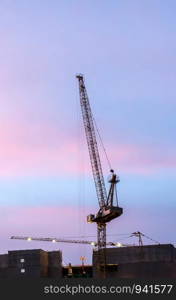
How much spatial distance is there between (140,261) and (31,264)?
3969 cm

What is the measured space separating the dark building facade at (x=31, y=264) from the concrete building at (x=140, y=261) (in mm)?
15157

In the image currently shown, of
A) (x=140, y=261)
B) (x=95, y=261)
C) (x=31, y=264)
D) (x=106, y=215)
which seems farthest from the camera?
(x=95, y=261)

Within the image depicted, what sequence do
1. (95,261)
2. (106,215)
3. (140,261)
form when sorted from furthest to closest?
(95,261) → (140,261) → (106,215)

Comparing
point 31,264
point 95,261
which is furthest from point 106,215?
point 31,264

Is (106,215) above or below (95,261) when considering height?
above

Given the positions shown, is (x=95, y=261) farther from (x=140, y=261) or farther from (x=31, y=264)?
(x=31, y=264)

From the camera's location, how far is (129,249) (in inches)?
7697

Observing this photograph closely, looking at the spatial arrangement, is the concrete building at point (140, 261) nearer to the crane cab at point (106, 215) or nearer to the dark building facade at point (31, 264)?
the dark building facade at point (31, 264)

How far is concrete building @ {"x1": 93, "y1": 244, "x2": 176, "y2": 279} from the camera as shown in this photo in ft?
575

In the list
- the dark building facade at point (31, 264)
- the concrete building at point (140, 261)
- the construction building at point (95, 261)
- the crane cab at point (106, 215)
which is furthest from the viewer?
the dark building facade at point (31, 264)

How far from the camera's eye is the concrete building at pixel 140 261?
17538cm

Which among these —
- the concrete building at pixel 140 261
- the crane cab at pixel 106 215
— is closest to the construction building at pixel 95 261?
the concrete building at pixel 140 261

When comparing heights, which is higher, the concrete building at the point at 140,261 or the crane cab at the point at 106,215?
the crane cab at the point at 106,215

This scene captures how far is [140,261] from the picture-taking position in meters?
192
